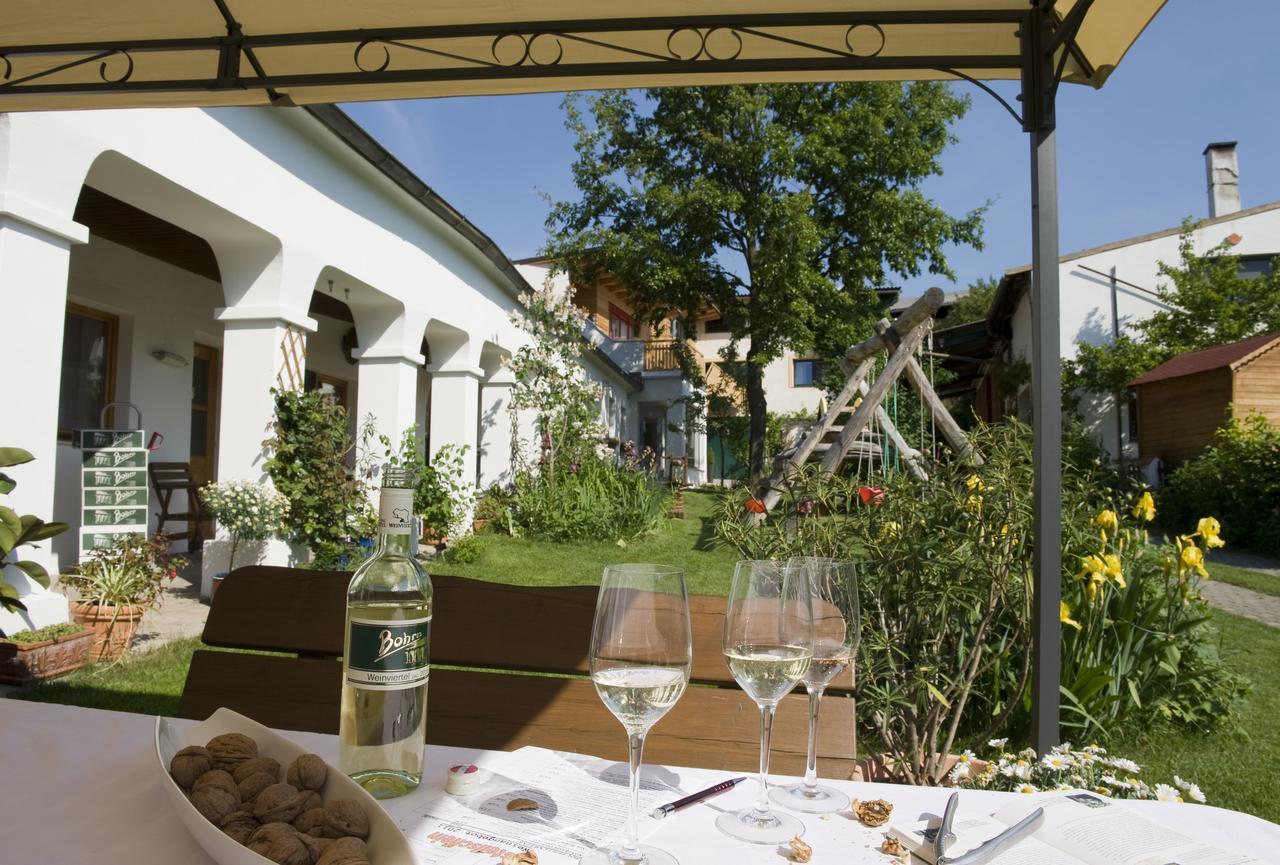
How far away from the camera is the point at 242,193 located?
18.4 ft

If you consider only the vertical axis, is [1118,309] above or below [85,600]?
above

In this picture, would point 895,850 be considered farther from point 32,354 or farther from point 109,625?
point 109,625

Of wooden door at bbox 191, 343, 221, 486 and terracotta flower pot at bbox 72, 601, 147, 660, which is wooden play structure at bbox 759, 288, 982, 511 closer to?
terracotta flower pot at bbox 72, 601, 147, 660

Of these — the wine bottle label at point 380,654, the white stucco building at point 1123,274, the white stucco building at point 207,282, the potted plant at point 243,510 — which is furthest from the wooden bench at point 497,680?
the white stucco building at point 1123,274

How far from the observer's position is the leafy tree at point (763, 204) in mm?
17891

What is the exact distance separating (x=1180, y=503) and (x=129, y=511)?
46.7 ft

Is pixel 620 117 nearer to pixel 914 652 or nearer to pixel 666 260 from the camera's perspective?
pixel 666 260

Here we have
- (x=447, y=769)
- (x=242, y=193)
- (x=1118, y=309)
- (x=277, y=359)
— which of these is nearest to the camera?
(x=447, y=769)

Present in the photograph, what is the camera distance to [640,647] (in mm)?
868

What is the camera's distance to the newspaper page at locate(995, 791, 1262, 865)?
0.83m

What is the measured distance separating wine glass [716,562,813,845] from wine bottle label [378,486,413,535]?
421 mm

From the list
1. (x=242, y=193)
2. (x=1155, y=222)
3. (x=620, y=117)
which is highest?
(x=620, y=117)

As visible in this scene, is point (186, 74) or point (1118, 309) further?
point (1118, 309)

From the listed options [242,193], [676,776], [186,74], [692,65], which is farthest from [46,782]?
[242,193]
